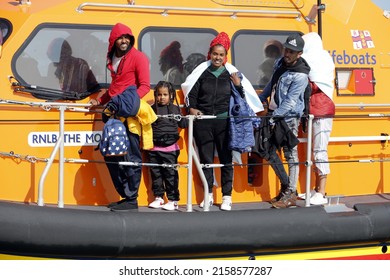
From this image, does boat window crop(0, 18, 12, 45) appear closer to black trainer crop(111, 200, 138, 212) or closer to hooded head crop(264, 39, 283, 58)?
black trainer crop(111, 200, 138, 212)

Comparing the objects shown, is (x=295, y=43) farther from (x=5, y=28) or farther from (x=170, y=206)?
(x=5, y=28)

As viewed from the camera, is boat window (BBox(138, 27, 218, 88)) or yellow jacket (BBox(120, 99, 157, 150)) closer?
yellow jacket (BBox(120, 99, 157, 150))

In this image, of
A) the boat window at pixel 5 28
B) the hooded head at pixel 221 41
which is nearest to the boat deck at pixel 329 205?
the hooded head at pixel 221 41

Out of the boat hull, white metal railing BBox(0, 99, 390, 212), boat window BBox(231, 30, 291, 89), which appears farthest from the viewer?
boat window BBox(231, 30, 291, 89)

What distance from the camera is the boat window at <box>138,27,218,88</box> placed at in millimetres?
6855

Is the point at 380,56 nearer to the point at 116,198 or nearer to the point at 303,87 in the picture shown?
the point at 303,87

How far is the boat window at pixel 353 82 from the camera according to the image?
7.38 meters

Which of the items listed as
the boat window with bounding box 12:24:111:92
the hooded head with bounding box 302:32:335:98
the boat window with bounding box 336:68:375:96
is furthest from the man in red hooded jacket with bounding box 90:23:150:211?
the boat window with bounding box 336:68:375:96

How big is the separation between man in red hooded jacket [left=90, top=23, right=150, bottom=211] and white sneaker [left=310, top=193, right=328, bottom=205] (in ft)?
5.20

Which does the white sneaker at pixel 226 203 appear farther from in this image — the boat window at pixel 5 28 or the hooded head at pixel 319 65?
the boat window at pixel 5 28

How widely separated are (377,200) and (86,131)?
2681 mm

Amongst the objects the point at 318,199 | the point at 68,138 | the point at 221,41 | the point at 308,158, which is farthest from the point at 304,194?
the point at 68,138

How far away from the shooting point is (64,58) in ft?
21.6

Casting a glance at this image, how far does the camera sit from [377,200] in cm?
713
